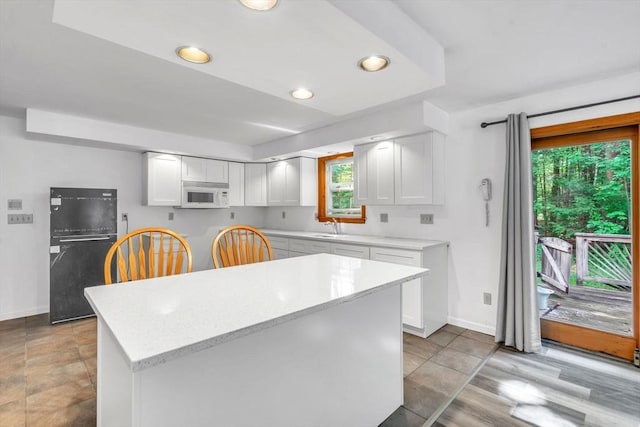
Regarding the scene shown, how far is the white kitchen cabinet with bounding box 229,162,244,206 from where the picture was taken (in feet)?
16.6

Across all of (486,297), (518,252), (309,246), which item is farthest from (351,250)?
(518,252)

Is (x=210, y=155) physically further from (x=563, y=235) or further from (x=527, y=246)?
(x=563, y=235)

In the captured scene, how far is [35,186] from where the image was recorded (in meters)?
3.74

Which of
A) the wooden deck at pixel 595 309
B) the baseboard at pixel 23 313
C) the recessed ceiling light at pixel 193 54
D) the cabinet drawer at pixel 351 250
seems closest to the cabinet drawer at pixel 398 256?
the cabinet drawer at pixel 351 250

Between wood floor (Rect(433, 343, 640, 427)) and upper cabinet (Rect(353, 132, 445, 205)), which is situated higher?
upper cabinet (Rect(353, 132, 445, 205))

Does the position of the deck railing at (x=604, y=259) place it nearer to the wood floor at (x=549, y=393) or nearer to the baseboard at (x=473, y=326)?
the wood floor at (x=549, y=393)

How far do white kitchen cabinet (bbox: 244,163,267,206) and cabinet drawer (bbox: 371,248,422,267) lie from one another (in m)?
2.55

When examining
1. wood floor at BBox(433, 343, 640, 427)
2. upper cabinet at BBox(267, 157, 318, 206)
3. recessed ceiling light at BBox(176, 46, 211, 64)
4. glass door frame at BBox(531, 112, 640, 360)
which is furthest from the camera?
upper cabinet at BBox(267, 157, 318, 206)

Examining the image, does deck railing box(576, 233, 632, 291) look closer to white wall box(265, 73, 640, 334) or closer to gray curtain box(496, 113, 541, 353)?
gray curtain box(496, 113, 541, 353)

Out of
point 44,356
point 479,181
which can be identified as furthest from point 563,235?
point 44,356

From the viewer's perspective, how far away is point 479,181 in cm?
328

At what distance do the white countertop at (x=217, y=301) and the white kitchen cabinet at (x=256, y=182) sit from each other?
131 inches

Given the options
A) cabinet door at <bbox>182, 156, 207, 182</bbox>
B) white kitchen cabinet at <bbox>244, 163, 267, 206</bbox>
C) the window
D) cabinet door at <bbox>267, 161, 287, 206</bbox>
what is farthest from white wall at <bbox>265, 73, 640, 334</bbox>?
cabinet door at <bbox>182, 156, 207, 182</bbox>

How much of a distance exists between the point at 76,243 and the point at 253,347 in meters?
3.49
